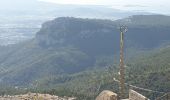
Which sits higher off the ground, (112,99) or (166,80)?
(112,99)

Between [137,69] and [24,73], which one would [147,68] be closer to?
[137,69]

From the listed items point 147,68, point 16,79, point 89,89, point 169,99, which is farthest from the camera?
point 16,79

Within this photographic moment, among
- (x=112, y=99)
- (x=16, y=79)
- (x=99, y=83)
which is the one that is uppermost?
(x=112, y=99)

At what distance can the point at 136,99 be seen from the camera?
70.7 feet

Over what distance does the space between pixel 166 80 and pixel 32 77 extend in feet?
336

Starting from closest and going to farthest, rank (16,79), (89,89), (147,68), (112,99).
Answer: (112,99)
(89,89)
(147,68)
(16,79)

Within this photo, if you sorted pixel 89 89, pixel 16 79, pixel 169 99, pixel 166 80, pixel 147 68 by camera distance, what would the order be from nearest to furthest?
1. pixel 169 99
2. pixel 166 80
3. pixel 89 89
4. pixel 147 68
5. pixel 16 79

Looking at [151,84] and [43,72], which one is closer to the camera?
[151,84]

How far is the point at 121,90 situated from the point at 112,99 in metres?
1.79

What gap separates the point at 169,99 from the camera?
21.3 m

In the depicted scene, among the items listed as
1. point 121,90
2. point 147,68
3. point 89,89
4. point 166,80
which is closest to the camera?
point 121,90

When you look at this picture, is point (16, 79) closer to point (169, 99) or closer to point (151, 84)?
point (151, 84)

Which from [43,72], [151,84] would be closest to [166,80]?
[151,84]

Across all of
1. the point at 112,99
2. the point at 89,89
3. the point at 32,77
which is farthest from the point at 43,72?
the point at 112,99
